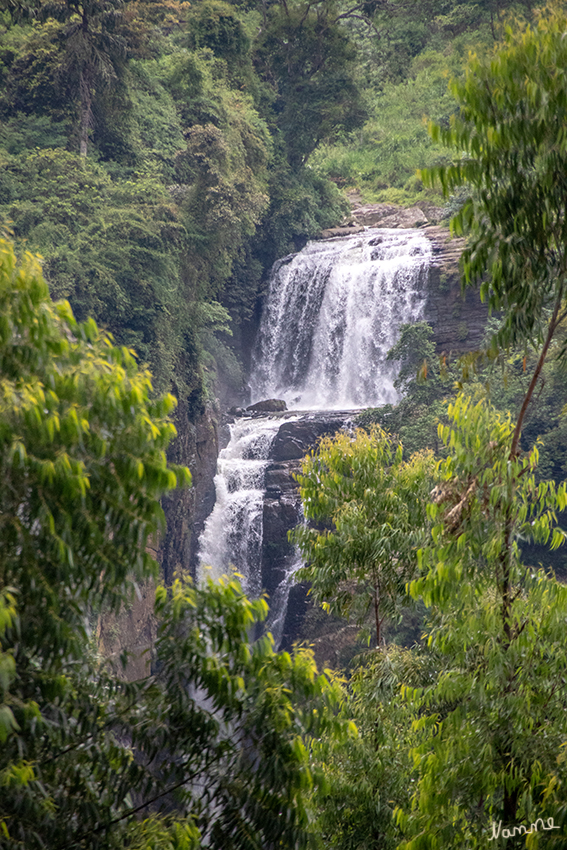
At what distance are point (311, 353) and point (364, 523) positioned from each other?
799 inches

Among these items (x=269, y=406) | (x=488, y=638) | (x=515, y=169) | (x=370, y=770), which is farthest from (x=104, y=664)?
(x=269, y=406)

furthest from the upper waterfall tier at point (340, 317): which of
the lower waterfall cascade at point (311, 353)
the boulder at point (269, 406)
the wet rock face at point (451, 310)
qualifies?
the boulder at point (269, 406)

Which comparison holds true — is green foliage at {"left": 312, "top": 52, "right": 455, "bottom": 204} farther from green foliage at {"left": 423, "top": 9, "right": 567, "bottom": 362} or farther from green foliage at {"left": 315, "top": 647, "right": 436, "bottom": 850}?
green foliage at {"left": 423, "top": 9, "right": 567, "bottom": 362}

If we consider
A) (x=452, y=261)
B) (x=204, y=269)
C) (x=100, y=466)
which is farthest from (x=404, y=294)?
(x=100, y=466)

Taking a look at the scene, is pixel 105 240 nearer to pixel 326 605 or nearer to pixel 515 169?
pixel 326 605

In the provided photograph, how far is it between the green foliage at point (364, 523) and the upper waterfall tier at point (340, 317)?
17.4 m

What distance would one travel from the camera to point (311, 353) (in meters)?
27.8

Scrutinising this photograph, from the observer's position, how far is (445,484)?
4.88 m

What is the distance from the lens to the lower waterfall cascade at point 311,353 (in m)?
21.7

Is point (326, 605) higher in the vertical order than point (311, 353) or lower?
lower

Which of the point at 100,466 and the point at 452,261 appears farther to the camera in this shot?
the point at 452,261

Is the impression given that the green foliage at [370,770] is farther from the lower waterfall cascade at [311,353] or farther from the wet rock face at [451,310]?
the wet rock face at [451,310]

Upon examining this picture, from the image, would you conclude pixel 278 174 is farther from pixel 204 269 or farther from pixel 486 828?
pixel 486 828

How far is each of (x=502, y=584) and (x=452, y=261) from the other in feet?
69.1
